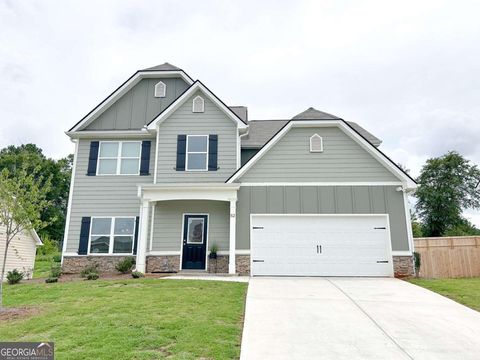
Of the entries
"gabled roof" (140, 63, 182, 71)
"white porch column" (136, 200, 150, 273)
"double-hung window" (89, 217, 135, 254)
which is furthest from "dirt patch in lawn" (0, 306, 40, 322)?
"gabled roof" (140, 63, 182, 71)

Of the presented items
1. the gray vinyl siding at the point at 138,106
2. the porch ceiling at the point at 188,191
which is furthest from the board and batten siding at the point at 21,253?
the porch ceiling at the point at 188,191

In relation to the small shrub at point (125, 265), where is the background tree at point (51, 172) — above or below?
above

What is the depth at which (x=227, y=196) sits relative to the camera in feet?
37.4

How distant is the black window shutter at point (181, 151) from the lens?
1272cm

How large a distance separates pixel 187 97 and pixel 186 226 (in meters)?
5.40

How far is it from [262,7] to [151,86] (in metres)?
6.18

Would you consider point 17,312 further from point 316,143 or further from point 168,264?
point 316,143

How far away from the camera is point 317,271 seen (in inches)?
434

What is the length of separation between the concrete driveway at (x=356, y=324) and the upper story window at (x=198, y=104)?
778 centimetres

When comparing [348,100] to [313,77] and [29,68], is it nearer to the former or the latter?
[313,77]

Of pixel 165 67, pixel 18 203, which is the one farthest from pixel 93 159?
pixel 18 203

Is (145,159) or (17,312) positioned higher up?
(145,159)

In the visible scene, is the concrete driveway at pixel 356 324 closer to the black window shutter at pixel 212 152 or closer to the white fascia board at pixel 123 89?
the black window shutter at pixel 212 152

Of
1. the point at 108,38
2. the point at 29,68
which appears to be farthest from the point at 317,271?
the point at 29,68
